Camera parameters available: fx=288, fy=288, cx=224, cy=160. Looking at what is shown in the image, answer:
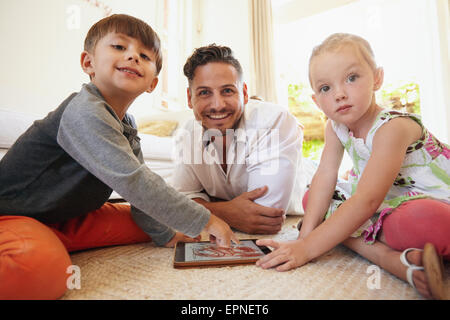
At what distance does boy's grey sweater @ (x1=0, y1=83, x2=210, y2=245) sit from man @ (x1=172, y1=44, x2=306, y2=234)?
1.27 ft

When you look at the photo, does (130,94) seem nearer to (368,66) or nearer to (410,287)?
(368,66)

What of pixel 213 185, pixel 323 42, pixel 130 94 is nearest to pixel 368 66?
pixel 323 42

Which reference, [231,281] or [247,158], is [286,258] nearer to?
[231,281]

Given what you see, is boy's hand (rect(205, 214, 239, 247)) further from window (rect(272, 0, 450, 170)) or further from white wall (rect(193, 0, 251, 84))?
white wall (rect(193, 0, 251, 84))

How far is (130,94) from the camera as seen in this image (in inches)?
29.2

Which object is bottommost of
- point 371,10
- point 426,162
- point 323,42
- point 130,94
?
point 426,162

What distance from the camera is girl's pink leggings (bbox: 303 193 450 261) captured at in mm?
516

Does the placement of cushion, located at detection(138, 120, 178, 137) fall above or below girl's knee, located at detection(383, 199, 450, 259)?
above

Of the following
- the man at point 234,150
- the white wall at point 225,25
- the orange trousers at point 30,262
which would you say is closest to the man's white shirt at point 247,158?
the man at point 234,150

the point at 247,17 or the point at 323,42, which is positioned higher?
the point at 247,17

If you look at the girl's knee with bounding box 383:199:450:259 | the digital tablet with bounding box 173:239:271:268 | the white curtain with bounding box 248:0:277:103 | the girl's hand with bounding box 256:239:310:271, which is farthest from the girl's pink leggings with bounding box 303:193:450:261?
the white curtain with bounding box 248:0:277:103

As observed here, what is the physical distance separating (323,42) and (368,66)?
126mm
